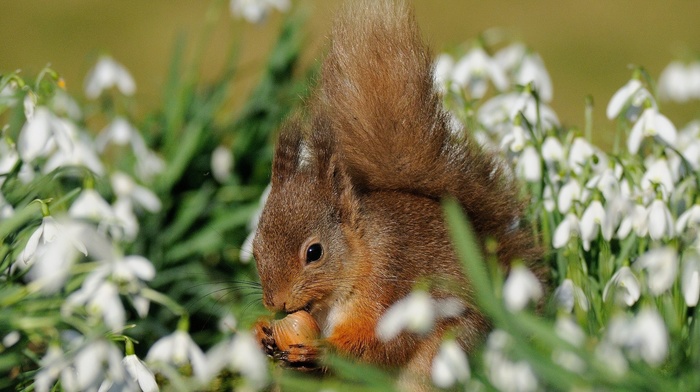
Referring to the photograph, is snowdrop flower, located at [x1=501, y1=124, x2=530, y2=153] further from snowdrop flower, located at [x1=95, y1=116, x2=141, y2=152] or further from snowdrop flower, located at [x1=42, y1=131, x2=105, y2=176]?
snowdrop flower, located at [x1=95, y1=116, x2=141, y2=152]

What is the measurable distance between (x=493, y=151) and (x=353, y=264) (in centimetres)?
55

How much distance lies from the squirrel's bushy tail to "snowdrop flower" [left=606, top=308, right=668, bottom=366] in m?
0.68

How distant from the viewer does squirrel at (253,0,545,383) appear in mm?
2678

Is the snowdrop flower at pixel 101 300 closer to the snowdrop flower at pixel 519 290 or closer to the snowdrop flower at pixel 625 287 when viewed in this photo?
the snowdrop flower at pixel 519 290

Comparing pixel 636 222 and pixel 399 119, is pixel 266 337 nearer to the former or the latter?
pixel 399 119

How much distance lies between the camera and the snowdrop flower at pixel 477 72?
11.7 feet

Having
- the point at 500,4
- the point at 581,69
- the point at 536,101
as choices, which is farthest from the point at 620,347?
the point at 500,4


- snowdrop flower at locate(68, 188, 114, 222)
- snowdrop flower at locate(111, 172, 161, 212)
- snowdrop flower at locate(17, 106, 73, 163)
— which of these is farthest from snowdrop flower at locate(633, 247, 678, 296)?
snowdrop flower at locate(111, 172, 161, 212)

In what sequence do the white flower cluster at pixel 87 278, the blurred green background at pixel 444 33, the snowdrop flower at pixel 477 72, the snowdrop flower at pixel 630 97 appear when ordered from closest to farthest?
the white flower cluster at pixel 87 278
the snowdrop flower at pixel 630 97
the snowdrop flower at pixel 477 72
the blurred green background at pixel 444 33

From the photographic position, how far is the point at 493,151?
9.64ft

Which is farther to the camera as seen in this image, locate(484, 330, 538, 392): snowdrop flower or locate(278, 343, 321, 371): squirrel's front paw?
locate(278, 343, 321, 371): squirrel's front paw

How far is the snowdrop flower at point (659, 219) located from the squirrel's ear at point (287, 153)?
3.10ft

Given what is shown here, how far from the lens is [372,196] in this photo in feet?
9.24

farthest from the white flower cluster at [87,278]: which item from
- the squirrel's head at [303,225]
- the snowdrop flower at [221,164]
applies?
the snowdrop flower at [221,164]
